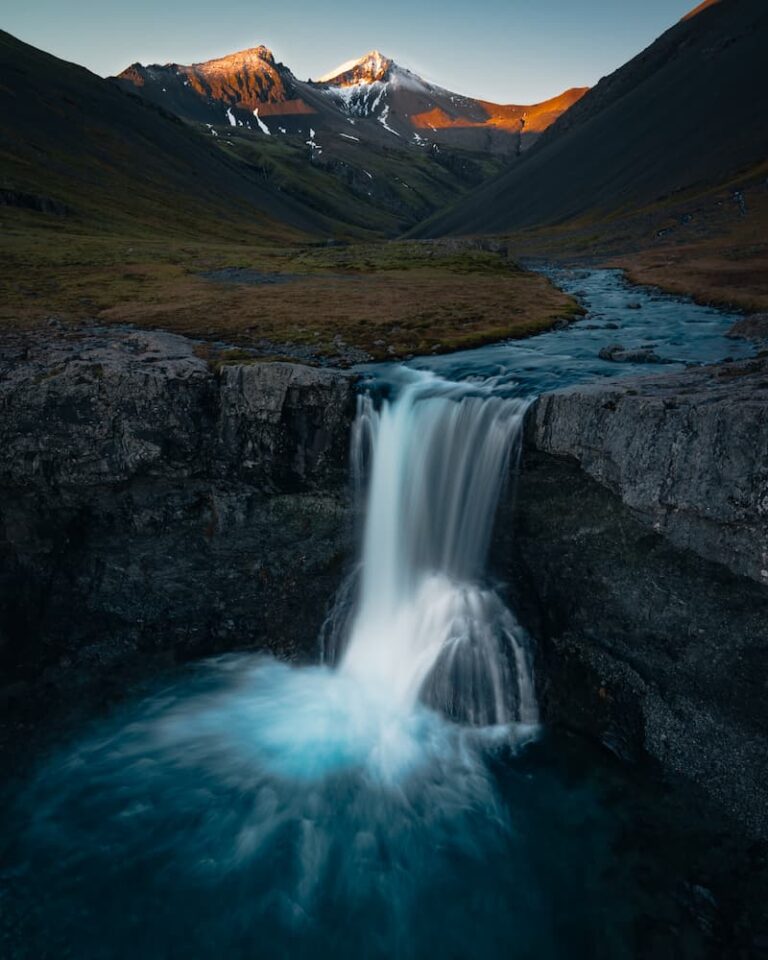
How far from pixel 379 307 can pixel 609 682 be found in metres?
31.3

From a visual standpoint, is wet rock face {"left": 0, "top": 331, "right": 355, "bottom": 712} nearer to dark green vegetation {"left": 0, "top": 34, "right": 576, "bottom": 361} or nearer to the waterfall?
the waterfall

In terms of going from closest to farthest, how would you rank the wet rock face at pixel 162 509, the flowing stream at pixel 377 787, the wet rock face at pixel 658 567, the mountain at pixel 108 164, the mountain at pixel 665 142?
the flowing stream at pixel 377 787
the wet rock face at pixel 658 567
the wet rock face at pixel 162 509
the mountain at pixel 108 164
the mountain at pixel 665 142

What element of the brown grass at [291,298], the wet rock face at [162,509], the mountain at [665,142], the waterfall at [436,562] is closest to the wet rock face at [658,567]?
the waterfall at [436,562]

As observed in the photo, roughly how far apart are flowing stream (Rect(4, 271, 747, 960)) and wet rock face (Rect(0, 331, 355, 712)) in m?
1.68

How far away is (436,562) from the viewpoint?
22062mm

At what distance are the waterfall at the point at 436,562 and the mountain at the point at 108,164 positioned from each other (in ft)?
290

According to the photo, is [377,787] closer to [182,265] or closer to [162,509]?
[162,509]

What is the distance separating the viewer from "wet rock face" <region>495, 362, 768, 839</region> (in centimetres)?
1473

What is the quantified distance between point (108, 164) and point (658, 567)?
155 m

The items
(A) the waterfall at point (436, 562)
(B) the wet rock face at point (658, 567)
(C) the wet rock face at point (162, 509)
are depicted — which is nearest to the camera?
(B) the wet rock face at point (658, 567)

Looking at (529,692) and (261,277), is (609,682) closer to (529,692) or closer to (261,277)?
(529,692)

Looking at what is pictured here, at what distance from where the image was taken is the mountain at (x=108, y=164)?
10025 cm

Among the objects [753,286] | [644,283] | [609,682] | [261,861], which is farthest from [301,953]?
[644,283]

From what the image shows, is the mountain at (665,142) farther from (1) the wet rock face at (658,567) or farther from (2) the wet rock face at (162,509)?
(2) the wet rock face at (162,509)
